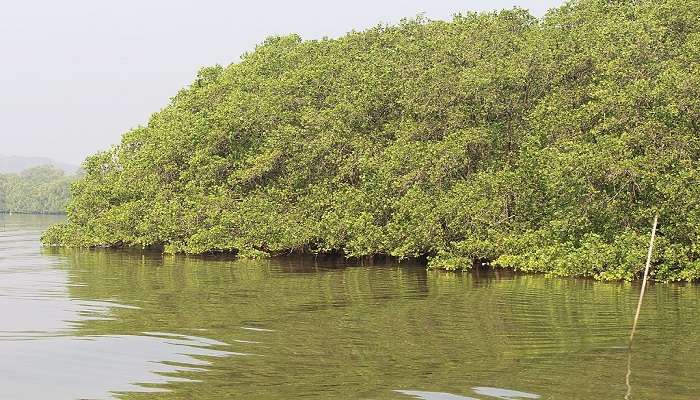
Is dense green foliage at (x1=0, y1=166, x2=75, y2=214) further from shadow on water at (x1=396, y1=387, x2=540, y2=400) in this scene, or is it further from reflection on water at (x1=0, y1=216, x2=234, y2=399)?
shadow on water at (x1=396, y1=387, x2=540, y2=400)

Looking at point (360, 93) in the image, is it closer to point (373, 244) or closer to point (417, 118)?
point (417, 118)

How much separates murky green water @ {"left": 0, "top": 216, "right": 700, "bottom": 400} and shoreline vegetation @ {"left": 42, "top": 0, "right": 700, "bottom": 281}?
3.23 meters

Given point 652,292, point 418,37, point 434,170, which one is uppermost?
point 418,37

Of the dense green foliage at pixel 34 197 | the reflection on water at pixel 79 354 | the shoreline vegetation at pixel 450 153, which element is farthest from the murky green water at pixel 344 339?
the dense green foliage at pixel 34 197

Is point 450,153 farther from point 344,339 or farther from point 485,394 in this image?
point 485,394

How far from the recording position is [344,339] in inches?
644

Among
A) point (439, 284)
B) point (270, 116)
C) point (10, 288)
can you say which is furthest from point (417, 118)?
point (10, 288)

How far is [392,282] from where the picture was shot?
28.3 meters

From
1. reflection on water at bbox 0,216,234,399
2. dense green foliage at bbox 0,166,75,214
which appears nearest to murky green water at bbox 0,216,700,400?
reflection on water at bbox 0,216,234,399

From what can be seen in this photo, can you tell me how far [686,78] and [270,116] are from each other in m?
21.7

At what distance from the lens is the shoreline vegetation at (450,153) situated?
28.2 meters

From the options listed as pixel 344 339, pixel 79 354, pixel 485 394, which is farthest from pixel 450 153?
pixel 485 394

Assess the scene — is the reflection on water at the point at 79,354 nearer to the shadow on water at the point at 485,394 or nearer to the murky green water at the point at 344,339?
the murky green water at the point at 344,339

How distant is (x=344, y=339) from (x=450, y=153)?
18377 millimetres
